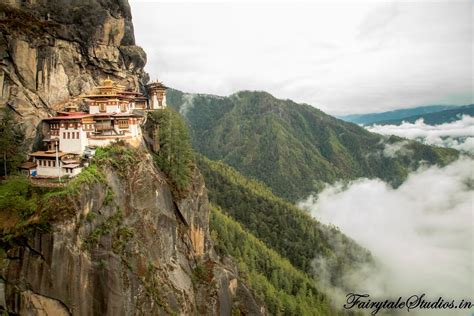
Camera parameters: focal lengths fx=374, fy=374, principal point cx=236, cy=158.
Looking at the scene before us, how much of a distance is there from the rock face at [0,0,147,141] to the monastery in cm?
488

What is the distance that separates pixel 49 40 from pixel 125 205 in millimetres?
35107

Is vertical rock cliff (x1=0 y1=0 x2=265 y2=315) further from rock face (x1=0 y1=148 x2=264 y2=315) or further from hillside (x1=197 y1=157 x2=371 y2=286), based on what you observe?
hillside (x1=197 y1=157 x2=371 y2=286)

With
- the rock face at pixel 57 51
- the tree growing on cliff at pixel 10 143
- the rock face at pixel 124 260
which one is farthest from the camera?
the rock face at pixel 57 51

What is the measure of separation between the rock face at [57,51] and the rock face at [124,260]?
2042cm

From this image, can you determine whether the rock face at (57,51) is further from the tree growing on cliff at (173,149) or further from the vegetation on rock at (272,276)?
the vegetation on rock at (272,276)

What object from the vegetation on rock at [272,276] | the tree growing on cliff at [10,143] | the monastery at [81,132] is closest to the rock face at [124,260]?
the monastery at [81,132]

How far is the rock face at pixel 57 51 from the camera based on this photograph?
6084cm

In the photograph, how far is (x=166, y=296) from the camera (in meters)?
55.0

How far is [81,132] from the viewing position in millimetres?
57219

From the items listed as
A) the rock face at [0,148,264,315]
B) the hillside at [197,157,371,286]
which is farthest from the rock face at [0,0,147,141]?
the hillside at [197,157,371,286]

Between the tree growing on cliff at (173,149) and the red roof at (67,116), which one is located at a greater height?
the red roof at (67,116)

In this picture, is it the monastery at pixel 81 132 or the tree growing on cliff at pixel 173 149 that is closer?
the monastery at pixel 81 132

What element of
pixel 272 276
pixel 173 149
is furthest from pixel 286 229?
pixel 173 149

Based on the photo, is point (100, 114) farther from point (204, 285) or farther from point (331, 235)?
point (331, 235)
